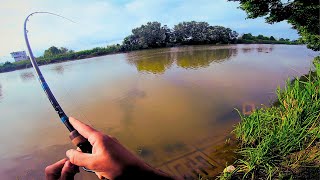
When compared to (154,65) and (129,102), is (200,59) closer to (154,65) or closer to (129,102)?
Result: (154,65)

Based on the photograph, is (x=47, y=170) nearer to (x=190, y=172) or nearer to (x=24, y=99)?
(x=190, y=172)

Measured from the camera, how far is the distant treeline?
36.9 m

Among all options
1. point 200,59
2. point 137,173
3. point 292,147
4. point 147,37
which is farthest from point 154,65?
point 147,37

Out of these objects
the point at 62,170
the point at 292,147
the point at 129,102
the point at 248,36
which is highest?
the point at 248,36

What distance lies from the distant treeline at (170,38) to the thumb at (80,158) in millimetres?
36981

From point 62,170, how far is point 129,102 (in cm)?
795

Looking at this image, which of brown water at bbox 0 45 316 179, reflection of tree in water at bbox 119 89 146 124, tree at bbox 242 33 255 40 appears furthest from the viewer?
tree at bbox 242 33 255 40

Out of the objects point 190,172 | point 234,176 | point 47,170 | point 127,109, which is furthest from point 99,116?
point 47,170

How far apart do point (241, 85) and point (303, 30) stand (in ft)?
11.3

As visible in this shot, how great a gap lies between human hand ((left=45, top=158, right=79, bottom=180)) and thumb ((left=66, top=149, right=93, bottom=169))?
0.29 feet

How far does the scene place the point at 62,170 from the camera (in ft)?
3.66

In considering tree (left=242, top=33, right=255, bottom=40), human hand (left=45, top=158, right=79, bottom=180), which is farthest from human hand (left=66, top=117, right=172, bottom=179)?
tree (left=242, top=33, right=255, bottom=40)

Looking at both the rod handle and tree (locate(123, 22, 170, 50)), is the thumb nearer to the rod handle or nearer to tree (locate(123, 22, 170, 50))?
the rod handle

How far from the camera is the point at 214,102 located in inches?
310
